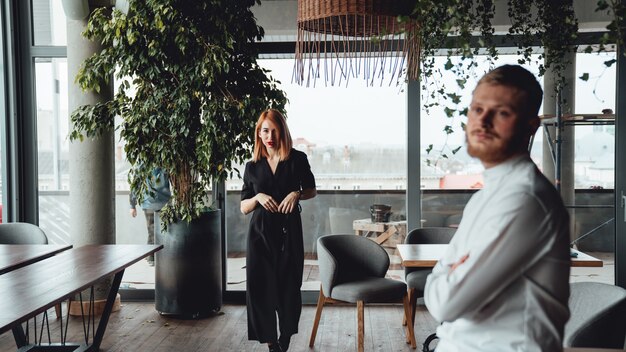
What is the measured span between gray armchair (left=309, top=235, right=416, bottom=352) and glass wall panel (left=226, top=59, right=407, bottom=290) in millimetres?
1205

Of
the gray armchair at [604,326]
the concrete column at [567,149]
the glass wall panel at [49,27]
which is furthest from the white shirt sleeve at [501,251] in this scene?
the glass wall panel at [49,27]

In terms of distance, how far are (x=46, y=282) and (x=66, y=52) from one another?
132 inches

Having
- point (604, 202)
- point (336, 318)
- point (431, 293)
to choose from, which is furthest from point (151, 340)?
point (604, 202)

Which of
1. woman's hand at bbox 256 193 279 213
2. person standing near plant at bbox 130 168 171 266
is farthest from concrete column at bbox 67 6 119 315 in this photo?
woman's hand at bbox 256 193 279 213

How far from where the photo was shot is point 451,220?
5.52m

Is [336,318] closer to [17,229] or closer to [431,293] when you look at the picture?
[17,229]

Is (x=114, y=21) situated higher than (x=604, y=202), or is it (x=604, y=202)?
(x=114, y=21)

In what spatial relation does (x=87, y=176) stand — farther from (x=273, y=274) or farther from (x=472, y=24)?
(x=472, y=24)

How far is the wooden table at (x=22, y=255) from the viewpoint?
3.34 metres

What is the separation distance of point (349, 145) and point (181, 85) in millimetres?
1766

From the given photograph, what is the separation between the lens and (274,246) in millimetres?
3902

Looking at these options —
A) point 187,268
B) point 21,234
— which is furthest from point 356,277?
point 21,234

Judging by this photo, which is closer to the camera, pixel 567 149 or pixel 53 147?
pixel 567 149

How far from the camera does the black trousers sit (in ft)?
12.8
